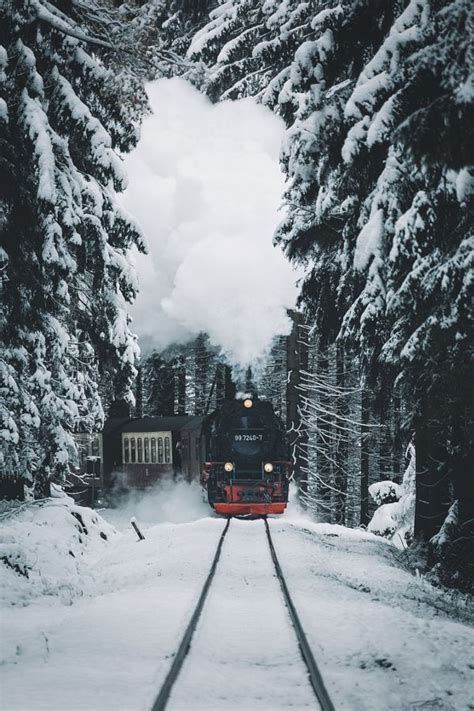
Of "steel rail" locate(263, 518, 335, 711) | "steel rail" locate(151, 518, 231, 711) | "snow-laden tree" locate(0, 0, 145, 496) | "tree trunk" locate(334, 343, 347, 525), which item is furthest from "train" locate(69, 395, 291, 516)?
"steel rail" locate(263, 518, 335, 711)

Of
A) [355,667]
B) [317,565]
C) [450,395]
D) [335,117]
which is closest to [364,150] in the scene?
[335,117]

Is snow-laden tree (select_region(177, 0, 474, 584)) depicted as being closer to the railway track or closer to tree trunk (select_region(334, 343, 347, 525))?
the railway track

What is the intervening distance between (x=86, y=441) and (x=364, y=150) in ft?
101

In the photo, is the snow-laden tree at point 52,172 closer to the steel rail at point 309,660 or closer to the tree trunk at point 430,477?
the steel rail at point 309,660

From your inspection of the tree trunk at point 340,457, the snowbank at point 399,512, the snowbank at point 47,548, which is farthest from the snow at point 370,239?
the tree trunk at point 340,457

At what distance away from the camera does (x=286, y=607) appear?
8.45 meters

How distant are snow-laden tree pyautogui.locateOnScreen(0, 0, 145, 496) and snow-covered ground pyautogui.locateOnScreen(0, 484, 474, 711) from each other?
3130 mm

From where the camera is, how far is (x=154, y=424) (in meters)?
34.5

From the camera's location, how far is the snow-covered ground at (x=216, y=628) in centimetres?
536

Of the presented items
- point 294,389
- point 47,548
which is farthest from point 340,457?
point 47,548

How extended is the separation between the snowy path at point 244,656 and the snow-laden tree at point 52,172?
15.2 ft

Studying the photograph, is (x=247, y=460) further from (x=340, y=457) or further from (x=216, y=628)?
(x=216, y=628)

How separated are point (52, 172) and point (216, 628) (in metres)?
5.45

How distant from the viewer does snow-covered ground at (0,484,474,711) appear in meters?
5.36
